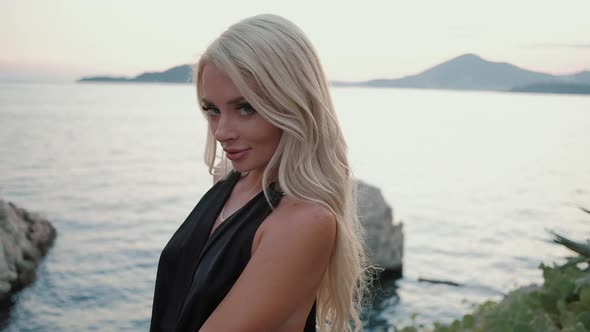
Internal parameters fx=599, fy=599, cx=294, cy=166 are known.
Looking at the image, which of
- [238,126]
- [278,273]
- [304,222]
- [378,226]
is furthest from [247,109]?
[378,226]

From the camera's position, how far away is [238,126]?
7.54 ft

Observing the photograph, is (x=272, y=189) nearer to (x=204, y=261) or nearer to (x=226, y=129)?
(x=226, y=129)

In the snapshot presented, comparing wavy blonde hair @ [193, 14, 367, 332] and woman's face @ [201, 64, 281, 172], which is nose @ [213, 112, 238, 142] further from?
wavy blonde hair @ [193, 14, 367, 332]

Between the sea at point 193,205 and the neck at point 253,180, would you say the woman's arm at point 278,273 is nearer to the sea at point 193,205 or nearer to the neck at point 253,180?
the neck at point 253,180

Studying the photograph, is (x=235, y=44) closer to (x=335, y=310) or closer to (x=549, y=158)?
(x=335, y=310)

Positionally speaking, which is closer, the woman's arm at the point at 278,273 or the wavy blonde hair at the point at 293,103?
the woman's arm at the point at 278,273

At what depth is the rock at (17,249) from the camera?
16.2 metres

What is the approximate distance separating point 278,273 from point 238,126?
1.93 ft

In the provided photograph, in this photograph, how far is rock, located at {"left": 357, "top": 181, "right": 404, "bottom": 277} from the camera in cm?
1625

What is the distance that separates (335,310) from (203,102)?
113 cm

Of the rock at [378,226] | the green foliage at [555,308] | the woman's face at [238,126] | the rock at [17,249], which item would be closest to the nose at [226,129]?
the woman's face at [238,126]

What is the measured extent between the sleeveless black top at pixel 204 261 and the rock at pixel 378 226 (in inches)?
513

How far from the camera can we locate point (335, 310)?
9.06 feet

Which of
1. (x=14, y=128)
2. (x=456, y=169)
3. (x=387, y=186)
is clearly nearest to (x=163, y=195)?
(x=387, y=186)
